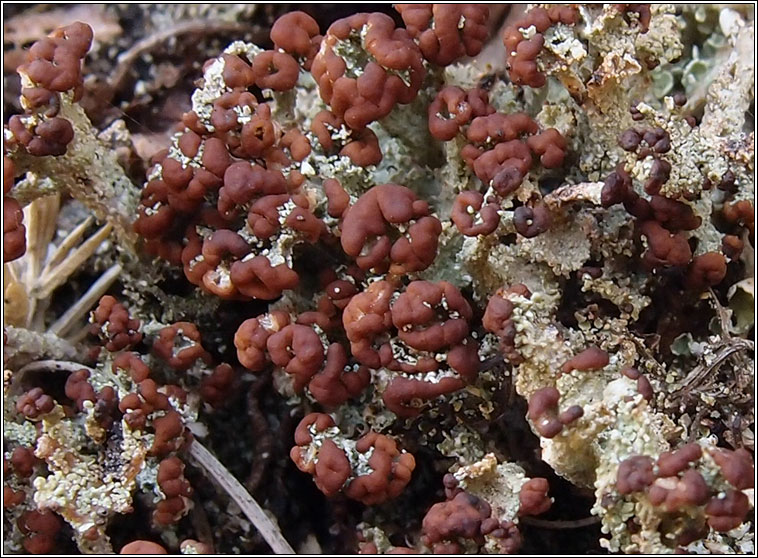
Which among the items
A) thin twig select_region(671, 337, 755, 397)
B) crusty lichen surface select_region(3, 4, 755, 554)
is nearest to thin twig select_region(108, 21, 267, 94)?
crusty lichen surface select_region(3, 4, 755, 554)

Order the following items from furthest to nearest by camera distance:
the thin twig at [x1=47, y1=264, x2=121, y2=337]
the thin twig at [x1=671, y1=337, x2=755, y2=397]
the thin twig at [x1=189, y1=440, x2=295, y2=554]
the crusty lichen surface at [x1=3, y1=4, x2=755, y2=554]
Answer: the thin twig at [x1=47, y1=264, x2=121, y2=337] < the thin twig at [x1=189, y1=440, x2=295, y2=554] < the thin twig at [x1=671, y1=337, x2=755, y2=397] < the crusty lichen surface at [x1=3, y1=4, x2=755, y2=554]

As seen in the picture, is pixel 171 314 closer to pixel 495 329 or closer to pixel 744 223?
pixel 495 329

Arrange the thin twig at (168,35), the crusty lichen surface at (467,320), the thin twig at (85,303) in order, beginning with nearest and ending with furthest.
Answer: the crusty lichen surface at (467,320) < the thin twig at (85,303) < the thin twig at (168,35)

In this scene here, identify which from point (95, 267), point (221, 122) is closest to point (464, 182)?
point (221, 122)

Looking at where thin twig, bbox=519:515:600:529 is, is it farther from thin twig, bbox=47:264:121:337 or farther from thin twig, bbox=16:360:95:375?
thin twig, bbox=47:264:121:337

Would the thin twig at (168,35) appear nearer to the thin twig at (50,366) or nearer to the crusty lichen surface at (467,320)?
the crusty lichen surface at (467,320)

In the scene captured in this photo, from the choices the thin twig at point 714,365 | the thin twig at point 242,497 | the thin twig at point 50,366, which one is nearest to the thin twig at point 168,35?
the thin twig at point 50,366
